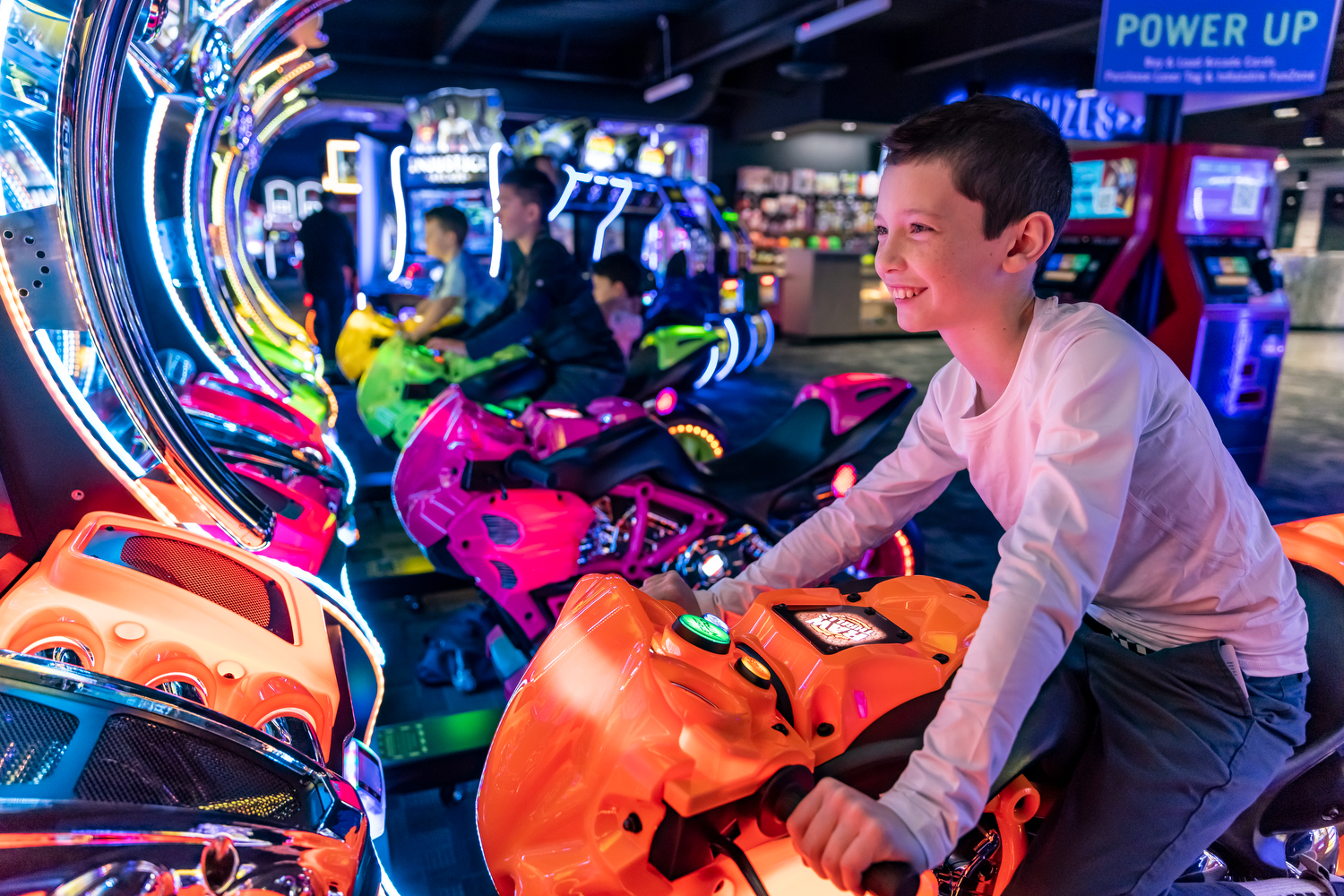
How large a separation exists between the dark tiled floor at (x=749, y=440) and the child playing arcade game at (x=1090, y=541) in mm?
1252

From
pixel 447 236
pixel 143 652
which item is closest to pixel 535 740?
pixel 143 652

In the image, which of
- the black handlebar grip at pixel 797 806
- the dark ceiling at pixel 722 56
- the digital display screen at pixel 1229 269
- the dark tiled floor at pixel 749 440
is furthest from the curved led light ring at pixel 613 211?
the black handlebar grip at pixel 797 806

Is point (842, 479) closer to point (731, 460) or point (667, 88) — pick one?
point (731, 460)

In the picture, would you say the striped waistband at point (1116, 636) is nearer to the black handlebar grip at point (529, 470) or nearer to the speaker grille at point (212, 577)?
the speaker grille at point (212, 577)

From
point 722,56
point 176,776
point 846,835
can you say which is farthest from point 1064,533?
point 722,56

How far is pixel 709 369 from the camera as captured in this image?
7.83 metres

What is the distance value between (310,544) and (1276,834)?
195 centimetres

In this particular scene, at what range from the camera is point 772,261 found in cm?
1338

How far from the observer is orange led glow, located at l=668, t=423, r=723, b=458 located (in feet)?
14.1

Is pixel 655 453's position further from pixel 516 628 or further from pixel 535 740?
pixel 535 740

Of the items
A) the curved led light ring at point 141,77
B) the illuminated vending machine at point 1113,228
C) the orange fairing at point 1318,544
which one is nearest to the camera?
the orange fairing at point 1318,544

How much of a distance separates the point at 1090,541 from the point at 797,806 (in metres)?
0.47

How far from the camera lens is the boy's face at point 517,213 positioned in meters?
3.69

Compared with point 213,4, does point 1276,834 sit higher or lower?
lower
